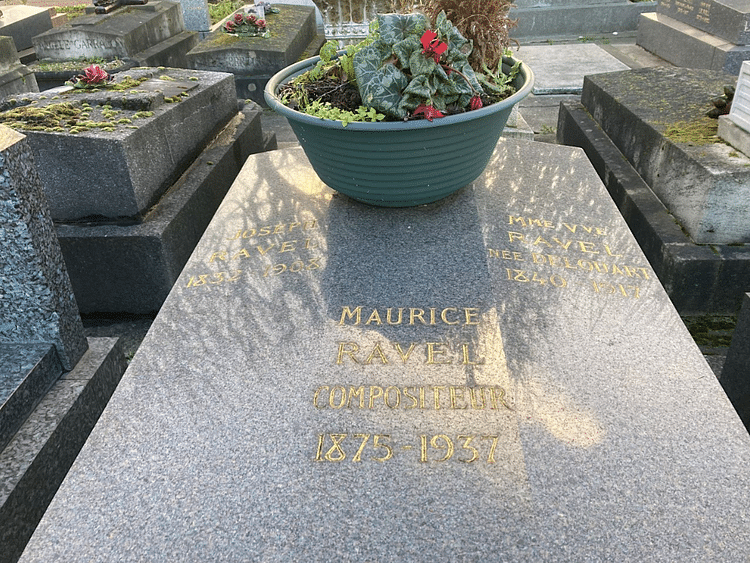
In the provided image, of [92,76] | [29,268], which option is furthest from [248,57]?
[29,268]

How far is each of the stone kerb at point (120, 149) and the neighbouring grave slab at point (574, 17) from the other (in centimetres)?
679

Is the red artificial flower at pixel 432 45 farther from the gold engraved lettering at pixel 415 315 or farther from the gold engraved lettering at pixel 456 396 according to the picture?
the gold engraved lettering at pixel 456 396

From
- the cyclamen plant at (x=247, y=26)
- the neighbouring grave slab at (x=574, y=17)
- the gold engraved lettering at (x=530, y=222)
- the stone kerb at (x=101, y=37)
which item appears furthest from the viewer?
the neighbouring grave slab at (x=574, y=17)

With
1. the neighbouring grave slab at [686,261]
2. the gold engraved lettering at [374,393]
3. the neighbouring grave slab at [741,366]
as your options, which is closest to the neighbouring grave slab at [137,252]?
the gold engraved lettering at [374,393]

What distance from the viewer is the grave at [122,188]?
2.86 meters

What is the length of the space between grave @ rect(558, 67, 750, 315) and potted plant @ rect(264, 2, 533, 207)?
3.40ft

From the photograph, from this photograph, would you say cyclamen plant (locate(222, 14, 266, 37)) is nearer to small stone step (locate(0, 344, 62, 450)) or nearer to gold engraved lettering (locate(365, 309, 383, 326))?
small stone step (locate(0, 344, 62, 450))

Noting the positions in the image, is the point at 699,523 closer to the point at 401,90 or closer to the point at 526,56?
the point at 401,90

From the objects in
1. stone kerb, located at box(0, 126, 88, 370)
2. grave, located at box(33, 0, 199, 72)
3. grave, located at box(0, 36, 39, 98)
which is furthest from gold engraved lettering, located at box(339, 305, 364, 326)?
grave, located at box(33, 0, 199, 72)

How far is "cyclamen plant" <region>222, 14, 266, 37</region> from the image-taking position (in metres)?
6.84

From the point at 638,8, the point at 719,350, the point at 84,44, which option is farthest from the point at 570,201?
the point at 638,8

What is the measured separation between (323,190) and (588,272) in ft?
4.51

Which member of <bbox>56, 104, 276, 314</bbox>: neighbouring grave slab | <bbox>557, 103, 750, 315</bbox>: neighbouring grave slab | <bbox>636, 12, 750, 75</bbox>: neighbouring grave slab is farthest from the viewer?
<bbox>636, 12, 750, 75</bbox>: neighbouring grave slab

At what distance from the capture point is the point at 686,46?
21.7 ft
